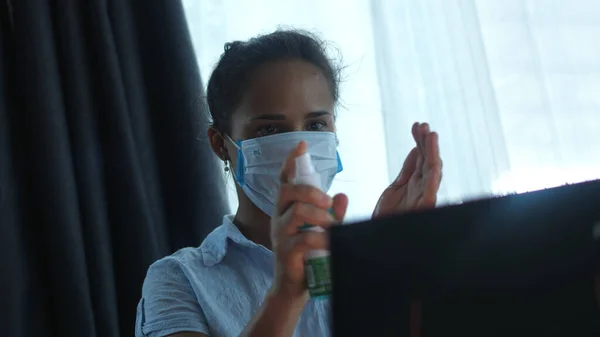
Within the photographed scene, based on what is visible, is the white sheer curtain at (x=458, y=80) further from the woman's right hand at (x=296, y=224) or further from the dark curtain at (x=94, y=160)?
the woman's right hand at (x=296, y=224)

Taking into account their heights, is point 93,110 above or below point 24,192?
above

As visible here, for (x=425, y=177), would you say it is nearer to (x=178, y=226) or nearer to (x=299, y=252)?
(x=299, y=252)

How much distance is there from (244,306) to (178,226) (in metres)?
0.50

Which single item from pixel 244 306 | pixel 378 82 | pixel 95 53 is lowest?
pixel 244 306

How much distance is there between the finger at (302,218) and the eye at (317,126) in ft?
1.30

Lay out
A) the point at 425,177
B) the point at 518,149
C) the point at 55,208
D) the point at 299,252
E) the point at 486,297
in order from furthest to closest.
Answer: the point at 518,149, the point at 55,208, the point at 425,177, the point at 299,252, the point at 486,297

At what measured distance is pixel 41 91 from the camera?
1.24 meters

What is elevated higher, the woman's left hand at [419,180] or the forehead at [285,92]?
the forehead at [285,92]

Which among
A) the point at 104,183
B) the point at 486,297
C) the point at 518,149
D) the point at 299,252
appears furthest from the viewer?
the point at 518,149

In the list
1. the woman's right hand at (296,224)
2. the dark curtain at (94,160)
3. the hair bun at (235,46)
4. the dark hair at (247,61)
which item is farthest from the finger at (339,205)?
the dark curtain at (94,160)

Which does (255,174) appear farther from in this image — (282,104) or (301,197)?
(301,197)

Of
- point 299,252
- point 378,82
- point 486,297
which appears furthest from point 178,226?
point 486,297

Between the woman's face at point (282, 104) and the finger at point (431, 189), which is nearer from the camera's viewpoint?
the finger at point (431, 189)

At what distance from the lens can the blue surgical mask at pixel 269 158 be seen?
989 millimetres
